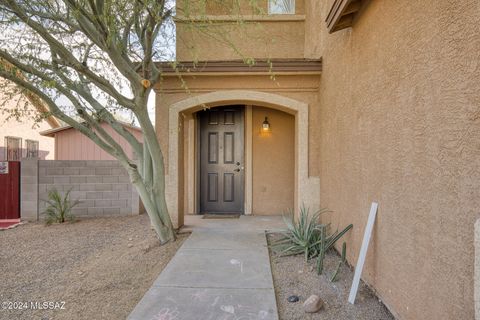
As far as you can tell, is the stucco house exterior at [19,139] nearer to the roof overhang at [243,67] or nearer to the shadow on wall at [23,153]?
the shadow on wall at [23,153]

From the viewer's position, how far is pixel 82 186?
7.24m

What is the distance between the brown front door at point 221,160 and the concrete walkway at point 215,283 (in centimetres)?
187

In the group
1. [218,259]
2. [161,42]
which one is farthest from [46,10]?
[218,259]

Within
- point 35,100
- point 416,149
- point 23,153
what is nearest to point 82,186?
point 35,100

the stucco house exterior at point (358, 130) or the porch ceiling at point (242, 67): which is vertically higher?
the porch ceiling at point (242, 67)

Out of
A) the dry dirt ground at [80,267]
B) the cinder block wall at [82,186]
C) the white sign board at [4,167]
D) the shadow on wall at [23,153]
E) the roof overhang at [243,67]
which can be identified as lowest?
the dry dirt ground at [80,267]

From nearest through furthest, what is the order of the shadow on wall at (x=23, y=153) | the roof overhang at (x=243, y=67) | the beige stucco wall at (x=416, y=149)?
the beige stucco wall at (x=416, y=149), the roof overhang at (x=243, y=67), the shadow on wall at (x=23, y=153)

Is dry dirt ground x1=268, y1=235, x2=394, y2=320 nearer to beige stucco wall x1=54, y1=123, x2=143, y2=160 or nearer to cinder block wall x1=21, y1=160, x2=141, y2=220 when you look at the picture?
cinder block wall x1=21, y1=160, x2=141, y2=220

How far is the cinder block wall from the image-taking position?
7086 mm

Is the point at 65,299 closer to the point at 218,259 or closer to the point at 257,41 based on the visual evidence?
the point at 218,259

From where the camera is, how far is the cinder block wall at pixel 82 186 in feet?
23.2

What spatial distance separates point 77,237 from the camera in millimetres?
5539

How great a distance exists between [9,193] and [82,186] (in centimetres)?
171

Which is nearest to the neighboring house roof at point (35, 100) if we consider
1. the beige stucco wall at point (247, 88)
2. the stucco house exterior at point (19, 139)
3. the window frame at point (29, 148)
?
the beige stucco wall at point (247, 88)
